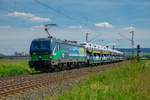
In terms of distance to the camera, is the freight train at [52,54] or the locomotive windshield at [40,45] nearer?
the freight train at [52,54]

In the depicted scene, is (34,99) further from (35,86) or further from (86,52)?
(86,52)

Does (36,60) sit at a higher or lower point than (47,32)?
A: lower

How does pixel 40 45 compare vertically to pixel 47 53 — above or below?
above

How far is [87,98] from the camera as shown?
15.3m

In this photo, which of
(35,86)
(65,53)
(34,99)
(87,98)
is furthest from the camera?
(65,53)

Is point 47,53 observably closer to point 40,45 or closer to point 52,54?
point 52,54

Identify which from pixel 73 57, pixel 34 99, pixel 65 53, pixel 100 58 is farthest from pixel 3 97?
pixel 100 58

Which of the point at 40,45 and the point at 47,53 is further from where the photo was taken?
the point at 40,45

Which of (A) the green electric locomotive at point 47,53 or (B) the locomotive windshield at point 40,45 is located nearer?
(A) the green electric locomotive at point 47,53

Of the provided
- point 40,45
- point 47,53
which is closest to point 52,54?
point 47,53

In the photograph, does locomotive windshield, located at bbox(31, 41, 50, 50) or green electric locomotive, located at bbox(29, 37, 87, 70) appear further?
locomotive windshield, located at bbox(31, 41, 50, 50)

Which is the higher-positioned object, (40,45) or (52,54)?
(40,45)

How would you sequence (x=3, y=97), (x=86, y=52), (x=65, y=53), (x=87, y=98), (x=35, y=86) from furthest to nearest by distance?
(x=86, y=52)
(x=65, y=53)
(x=35, y=86)
(x=3, y=97)
(x=87, y=98)

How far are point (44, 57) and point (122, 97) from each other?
21.0 meters
